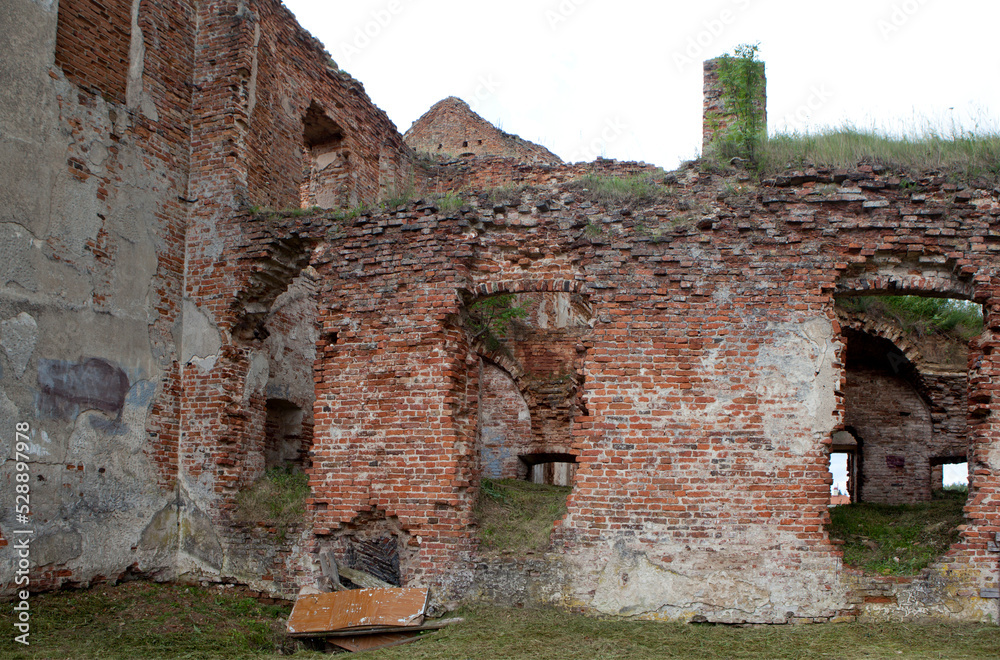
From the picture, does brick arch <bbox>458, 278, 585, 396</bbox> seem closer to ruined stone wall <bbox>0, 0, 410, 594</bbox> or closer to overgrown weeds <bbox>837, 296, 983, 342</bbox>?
ruined stone wall <bbox>0, 0, 410, 594</bbox>

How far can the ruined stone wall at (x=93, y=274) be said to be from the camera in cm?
683

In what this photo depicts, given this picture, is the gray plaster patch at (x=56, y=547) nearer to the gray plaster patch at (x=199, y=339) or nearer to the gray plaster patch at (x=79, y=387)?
the gray plaster patch at (x=79, y=387)

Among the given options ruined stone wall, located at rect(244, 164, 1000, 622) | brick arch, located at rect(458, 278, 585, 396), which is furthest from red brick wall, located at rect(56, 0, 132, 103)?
brick arch, located at rect(458, 278, 585, 396)

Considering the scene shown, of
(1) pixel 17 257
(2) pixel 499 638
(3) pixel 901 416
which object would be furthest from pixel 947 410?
(1) pixel 17 257

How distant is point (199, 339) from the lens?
8484 mm

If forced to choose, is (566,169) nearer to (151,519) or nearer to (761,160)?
(761,160)

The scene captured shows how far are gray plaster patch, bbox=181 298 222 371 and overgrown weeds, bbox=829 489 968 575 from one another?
251 inches

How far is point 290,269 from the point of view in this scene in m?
8.69

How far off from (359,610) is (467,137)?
12666 millimetres

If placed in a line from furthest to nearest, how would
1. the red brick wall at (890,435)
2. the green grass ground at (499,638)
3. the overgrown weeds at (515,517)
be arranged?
1. the red brick wall at (890,435)
2. the overgrown weeds at (515,517)
3. the green grass ground at (499,638)

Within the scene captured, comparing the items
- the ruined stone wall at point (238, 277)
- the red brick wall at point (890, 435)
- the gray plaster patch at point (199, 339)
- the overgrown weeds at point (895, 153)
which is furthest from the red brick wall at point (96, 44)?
the red brick wall at point (890, 435)

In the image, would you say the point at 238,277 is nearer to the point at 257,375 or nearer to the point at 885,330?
the point at 257,375

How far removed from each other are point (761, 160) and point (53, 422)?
22.4ft

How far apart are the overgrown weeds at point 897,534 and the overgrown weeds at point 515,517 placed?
257cm
